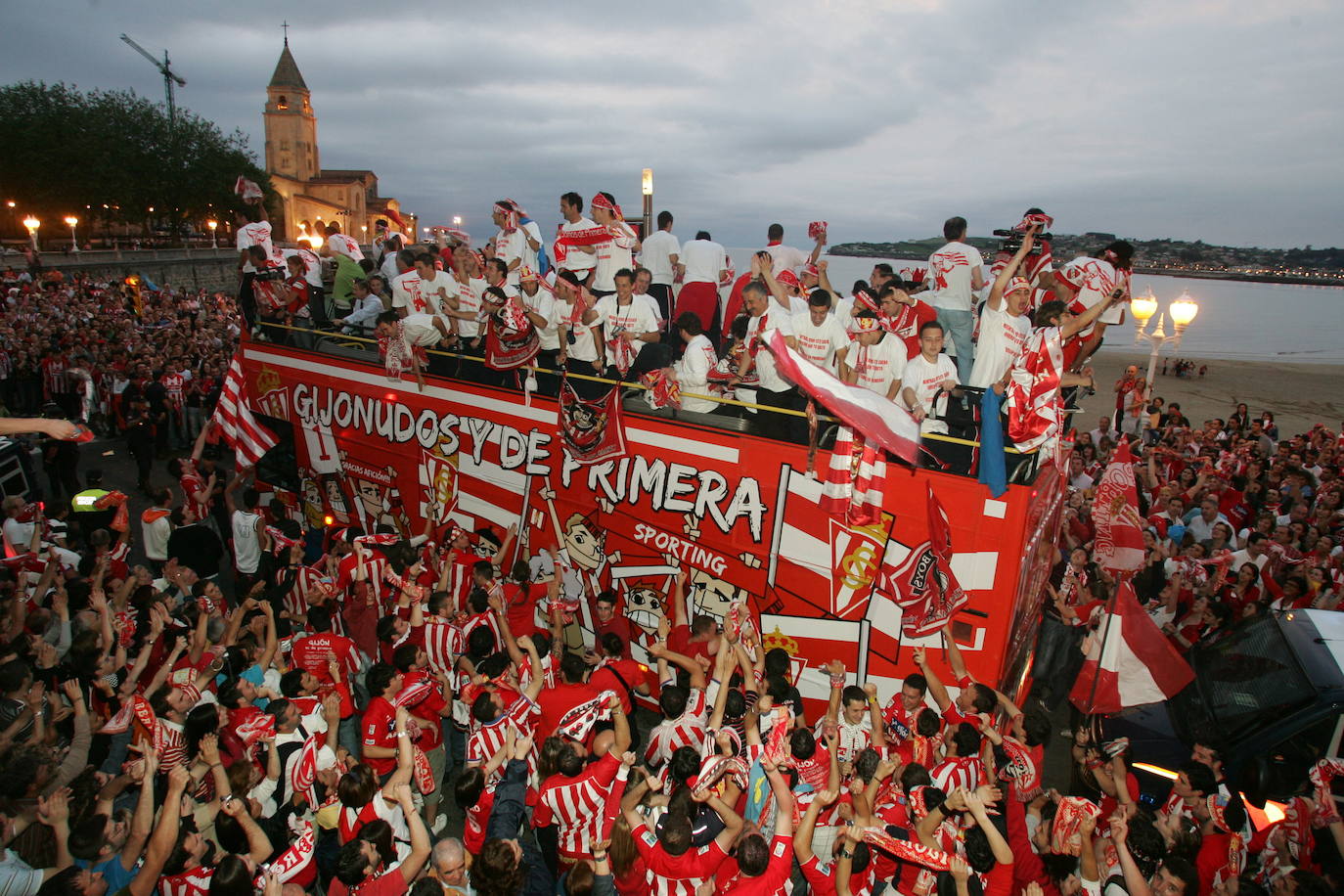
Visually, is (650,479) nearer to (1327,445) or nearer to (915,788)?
(915,788)

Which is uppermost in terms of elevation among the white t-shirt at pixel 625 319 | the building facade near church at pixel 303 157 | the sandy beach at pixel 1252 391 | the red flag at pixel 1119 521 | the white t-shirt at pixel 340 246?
the building facade near church at pixel 303 157

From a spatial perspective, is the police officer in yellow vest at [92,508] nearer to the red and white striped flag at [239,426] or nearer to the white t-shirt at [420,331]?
the red and white striped flag at [239,426]

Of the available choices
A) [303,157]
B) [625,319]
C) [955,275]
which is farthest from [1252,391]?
[303,157]

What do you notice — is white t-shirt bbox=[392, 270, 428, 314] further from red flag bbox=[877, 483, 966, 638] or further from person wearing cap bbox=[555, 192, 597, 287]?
red flag bbox=[877, 483, 966, 638]

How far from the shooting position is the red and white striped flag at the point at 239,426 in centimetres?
980

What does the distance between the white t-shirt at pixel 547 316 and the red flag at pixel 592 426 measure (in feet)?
2.71

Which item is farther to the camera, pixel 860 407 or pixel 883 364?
pixel 883 364

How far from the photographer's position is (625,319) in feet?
24.7

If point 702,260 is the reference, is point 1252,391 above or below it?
below

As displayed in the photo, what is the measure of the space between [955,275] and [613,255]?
3.83 meters

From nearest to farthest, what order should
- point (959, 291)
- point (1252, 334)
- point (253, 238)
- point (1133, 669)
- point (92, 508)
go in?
point (1133, 669), point (959, 291), point (92, 508), point (253, 238), point (1252, 334)

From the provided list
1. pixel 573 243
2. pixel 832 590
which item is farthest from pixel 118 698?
pixel 573 243

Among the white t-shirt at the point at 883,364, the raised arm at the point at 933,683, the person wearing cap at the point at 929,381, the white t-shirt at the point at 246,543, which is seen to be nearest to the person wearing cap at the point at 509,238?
the white t-shirt at the point at 246,543

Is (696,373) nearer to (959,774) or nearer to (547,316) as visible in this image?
(547,316)
